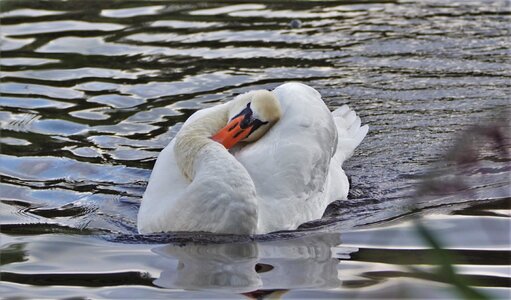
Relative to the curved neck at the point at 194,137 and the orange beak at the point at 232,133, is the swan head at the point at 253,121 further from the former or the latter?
the curved neck at the point at 194,137

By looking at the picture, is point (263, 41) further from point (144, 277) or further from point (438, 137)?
point (144, 277)

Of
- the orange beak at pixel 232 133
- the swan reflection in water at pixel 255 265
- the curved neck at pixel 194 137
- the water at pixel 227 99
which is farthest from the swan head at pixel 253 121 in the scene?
the swan reflection in water at pixel 255 265

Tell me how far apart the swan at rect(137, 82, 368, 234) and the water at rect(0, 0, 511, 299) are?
13 centimetres

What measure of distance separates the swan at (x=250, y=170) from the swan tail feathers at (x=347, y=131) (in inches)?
19.0

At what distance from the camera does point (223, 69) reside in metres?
10.6

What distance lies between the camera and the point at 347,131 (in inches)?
324

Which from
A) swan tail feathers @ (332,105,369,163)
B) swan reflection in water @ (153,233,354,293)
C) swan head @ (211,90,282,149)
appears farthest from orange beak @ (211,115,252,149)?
swan tail feathers @ (332,105,369,163)

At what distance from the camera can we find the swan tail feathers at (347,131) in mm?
7941

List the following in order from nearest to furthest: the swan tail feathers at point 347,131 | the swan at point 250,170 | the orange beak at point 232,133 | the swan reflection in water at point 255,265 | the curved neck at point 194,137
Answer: the swan reflection in water at point 255,265
the swan at point 250,170
the curved neck at point 194,137
the orange beak at point 232,133
the swan tail feathers at point 347,131

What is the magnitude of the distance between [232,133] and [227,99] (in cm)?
287

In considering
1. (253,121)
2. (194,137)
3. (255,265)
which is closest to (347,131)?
(253,121)

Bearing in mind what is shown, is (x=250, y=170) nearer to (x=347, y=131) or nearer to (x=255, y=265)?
(x=255, y=265)

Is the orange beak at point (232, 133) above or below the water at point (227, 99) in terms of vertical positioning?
above

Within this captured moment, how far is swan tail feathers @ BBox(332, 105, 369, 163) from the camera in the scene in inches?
313
